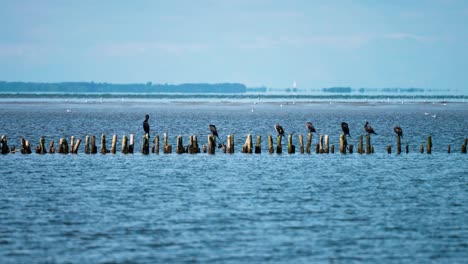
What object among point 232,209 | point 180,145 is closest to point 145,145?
point 180,145

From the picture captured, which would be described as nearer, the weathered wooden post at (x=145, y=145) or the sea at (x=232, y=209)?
the sea at (x=232, y=209)

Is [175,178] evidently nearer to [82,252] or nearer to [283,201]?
[283,201]

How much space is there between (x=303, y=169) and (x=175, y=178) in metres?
5.82

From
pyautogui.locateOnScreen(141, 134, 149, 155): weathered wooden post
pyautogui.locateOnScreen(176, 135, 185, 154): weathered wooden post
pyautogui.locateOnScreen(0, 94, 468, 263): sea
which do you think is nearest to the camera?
pyautogui.locateOnScreen(0, 94, 468, 263): sea

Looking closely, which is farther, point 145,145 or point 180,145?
point 180,145

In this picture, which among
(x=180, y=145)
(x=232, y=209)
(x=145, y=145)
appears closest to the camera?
(x=232, y=209)

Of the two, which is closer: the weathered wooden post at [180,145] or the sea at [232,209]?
the sea at [232,209]

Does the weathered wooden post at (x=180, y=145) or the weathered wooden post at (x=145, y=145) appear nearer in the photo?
the weathered wooden post at (x=145, y=145)

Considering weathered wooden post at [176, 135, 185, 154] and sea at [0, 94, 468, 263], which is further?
weathered wooden post at [176, 135, 185, 154]

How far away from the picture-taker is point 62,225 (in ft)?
77.2

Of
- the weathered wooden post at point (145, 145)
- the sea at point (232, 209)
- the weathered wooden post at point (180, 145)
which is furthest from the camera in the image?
the weathered wooden post at point (180, 145)

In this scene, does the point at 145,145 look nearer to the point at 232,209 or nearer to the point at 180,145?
the point at 180,145

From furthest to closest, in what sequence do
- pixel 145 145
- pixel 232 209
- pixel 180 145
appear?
pixel 180 145 → pixel 145 145 → pixel 232 209

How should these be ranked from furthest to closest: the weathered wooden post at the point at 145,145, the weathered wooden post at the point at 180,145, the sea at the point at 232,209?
the weathered wooden post at the point at 180,145, the weathered wooden post at the point at 145,145, the sea at the point at 232,209
